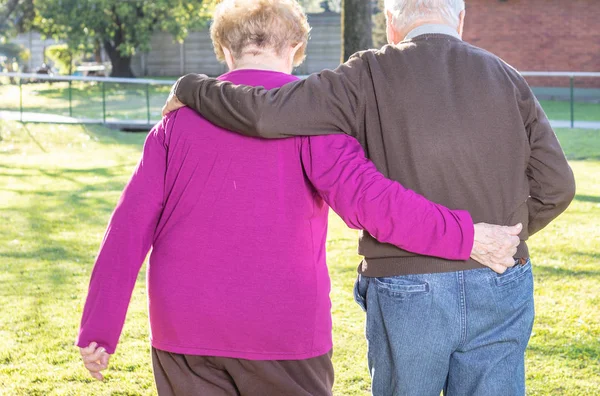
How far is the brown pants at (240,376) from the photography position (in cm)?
268

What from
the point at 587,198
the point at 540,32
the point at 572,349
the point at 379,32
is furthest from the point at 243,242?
the point at 379,32

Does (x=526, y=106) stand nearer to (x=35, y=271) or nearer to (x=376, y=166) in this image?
(x=376, y=166)

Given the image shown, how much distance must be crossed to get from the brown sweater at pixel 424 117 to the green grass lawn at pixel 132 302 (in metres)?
2.25

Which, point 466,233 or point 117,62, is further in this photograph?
point 117,62

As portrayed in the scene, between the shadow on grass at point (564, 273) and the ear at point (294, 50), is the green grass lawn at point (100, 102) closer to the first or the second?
the shadow on grass at point (564, 273)

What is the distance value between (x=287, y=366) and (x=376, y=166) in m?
0.63

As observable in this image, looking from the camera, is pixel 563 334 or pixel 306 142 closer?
pixel 306 142

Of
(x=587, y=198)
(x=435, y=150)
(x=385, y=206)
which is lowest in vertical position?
(x=587, y=198)

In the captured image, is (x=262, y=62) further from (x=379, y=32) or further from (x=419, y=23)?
(x=379, y=32)

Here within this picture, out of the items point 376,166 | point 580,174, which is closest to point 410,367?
point 376,166

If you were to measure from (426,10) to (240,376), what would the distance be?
47.0 inches

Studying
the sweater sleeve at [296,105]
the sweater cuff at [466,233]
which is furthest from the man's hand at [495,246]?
the sweater sleeve at [296,105]

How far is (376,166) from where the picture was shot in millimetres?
2717

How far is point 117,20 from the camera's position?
116 ft
